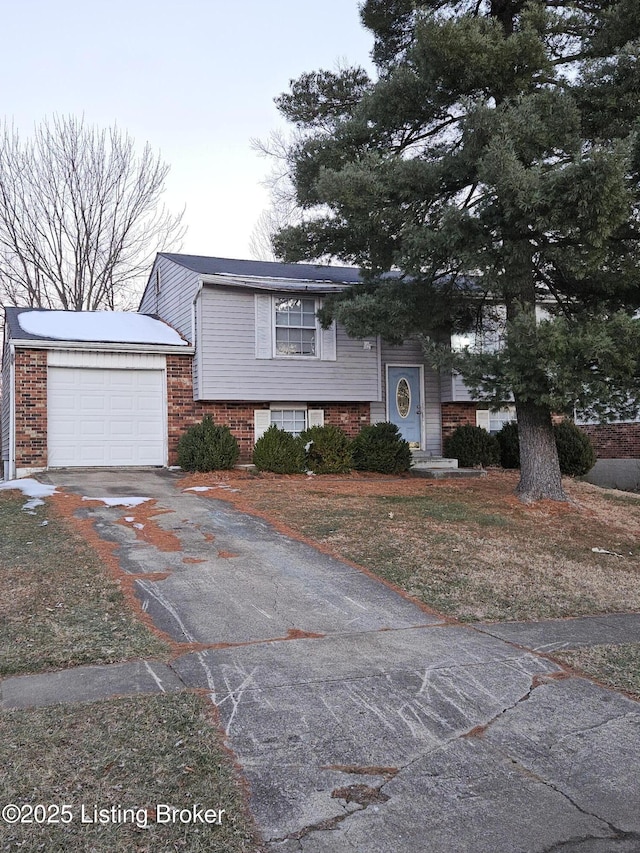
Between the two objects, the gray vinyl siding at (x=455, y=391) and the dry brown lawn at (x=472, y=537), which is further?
the gray vinyl siding at (x=455, y=391)

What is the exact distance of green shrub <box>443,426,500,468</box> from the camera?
1691 cm

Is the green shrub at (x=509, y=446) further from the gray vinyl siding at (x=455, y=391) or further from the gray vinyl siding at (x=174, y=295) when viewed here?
the gray vinyl siding at (x=174, y=295)

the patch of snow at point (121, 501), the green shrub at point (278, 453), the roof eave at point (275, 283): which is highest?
the roof eave at point (275, 283)

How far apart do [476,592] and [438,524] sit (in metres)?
2.76

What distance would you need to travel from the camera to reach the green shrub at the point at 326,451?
48.9 feet

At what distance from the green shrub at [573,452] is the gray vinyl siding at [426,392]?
2994 mm

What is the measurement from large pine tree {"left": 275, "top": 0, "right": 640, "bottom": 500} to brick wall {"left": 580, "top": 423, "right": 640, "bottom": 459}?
27.4 ft

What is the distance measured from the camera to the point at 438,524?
30.8 feet

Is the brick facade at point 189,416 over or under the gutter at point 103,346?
under

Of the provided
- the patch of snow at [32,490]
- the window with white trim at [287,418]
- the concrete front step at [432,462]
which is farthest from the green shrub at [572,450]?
the patch of snow at [32,490]

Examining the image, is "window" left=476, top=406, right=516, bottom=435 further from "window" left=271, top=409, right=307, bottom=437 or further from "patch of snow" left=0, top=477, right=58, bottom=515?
"patch of snow" left=0, top=477, right=58, bottom=515

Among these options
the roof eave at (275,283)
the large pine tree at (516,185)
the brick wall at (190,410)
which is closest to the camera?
the large pine tree at (516,185)

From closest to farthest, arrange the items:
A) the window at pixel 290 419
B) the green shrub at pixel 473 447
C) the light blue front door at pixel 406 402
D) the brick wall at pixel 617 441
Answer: the window at pixel 290 419 → the green shrub at pixel 473 447 → the light blue front door at pixel 406 402 → the brick wall at pixel 617 441

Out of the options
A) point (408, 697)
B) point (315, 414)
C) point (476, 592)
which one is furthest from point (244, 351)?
point (408, 697)
